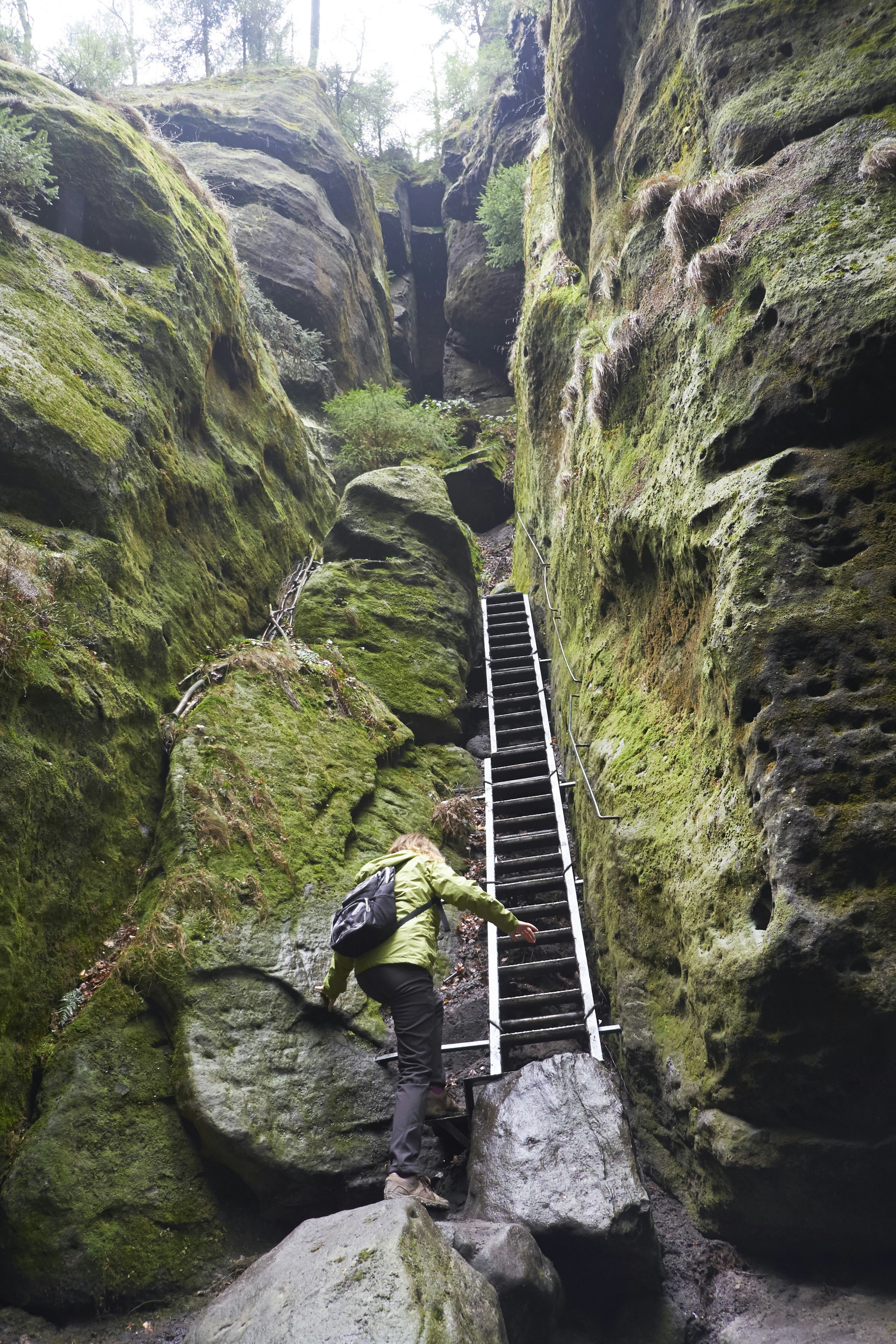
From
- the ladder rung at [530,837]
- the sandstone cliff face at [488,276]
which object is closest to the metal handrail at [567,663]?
the ladder rung at [530,837]

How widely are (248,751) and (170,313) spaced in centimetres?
641

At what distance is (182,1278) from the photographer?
4.26 metres

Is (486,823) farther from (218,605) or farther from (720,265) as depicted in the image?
(720,265)

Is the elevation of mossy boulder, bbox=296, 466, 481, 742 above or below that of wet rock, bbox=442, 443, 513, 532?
below

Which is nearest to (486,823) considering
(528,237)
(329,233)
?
(528,237)

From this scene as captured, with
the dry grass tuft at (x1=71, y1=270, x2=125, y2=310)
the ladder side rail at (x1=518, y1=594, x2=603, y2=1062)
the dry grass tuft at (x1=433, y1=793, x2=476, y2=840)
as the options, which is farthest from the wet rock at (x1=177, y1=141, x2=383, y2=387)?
the dry grass tuft at (x1=433, y1=793, x2=476, y2=840)

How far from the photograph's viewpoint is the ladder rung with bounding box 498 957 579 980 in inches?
252

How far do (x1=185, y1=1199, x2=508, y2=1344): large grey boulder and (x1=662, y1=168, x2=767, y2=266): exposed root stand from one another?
711 cm

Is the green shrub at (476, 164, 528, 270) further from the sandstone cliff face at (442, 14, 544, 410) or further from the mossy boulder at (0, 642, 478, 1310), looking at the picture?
the mossy boulder at (0, 642, 478, 1310)

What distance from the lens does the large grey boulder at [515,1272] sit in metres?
3.61

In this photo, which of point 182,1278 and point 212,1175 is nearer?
Result: point 182,1278

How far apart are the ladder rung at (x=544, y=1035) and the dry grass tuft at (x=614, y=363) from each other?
5885 mm

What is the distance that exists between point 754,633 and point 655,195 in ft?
18.4

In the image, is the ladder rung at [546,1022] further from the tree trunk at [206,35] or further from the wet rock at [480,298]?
the tree trunk at [206,35]
